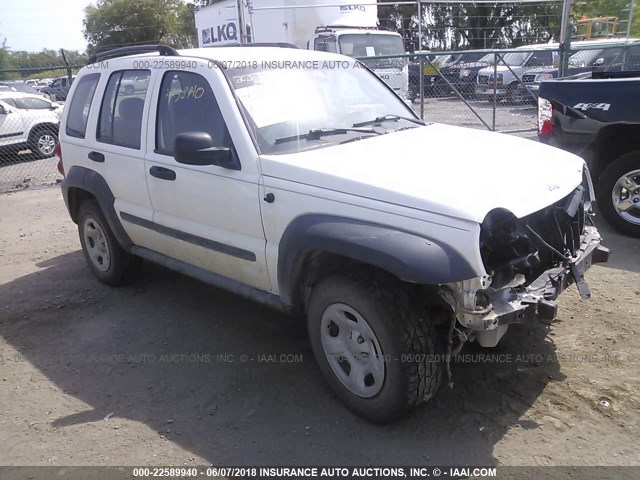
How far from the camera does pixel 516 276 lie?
3.01m

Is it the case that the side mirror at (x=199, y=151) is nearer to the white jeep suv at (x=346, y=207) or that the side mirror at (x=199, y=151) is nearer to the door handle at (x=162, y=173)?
the white jeep suv at (x=346, y=207)

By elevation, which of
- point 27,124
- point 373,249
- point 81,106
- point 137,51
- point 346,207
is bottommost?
point 27,124

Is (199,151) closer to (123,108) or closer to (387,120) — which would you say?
(387,120)

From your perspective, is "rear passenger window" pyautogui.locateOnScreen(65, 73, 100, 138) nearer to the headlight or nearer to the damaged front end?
the damaged front end

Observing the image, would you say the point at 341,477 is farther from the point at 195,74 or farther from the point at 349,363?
the point at 195,74

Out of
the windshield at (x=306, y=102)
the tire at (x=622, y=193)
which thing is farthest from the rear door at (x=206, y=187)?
the tire at (x=622, y=193)

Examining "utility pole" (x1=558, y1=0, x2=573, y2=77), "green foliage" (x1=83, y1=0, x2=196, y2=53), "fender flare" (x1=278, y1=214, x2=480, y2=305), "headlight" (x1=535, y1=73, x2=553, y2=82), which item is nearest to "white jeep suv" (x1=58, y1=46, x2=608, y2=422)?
"fender flare" (x1=278, y1=214, x2=480, y2=305)

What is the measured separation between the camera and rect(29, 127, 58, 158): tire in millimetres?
13055

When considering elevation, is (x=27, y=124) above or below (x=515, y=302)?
below

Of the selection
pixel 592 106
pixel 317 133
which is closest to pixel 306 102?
pixel 317 133

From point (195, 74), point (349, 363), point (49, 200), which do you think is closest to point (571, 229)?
point (349, 363)

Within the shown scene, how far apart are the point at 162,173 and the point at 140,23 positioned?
55.1 metres

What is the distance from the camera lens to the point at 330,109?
395 centimetres

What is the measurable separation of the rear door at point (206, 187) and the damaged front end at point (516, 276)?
1.34 meters
